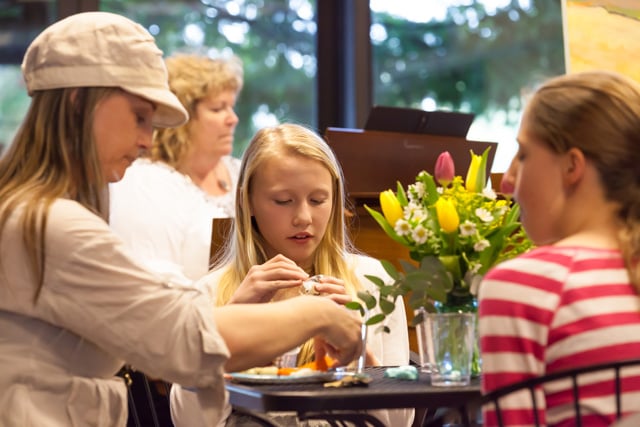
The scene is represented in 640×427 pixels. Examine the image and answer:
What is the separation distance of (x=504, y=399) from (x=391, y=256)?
159cm

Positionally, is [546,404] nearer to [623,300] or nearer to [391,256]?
[623,300]

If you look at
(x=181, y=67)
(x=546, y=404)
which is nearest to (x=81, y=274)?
(x=546, y=404)

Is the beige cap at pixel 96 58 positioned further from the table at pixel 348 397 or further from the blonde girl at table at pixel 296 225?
the blonde girl at table at pixel 296 225

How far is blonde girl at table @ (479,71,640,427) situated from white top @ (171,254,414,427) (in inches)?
27.7

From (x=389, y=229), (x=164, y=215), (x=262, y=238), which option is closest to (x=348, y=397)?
(x=389, y=229)

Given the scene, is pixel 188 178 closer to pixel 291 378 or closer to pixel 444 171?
pixel 444 171

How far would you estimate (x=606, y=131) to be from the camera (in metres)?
1.58

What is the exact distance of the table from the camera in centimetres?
164

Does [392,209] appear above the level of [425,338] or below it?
above

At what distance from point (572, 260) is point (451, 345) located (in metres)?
0.39

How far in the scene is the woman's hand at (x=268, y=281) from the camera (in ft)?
7.15

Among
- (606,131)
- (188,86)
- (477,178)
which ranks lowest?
(188,86)

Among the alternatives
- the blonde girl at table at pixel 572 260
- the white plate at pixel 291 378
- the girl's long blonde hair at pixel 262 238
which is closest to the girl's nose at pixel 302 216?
the girl's long blonde hair at pixel 262 238

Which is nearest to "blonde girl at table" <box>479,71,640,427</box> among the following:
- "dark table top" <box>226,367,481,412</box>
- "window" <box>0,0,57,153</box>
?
"dark table top" <box>226,367,481,412</box>
